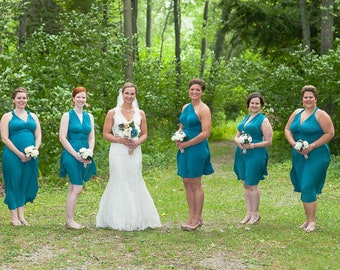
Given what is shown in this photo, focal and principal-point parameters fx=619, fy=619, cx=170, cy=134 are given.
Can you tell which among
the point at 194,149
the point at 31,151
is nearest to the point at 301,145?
the point at 194,149

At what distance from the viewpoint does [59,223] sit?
10.1 m

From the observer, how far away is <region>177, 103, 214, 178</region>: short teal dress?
9273 mm

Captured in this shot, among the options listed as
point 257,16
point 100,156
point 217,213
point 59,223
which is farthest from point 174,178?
point 257,16

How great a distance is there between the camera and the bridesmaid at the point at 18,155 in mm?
9555

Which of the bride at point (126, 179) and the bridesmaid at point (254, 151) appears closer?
the bride at point (126, 179)

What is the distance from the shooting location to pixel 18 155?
31.1 ft

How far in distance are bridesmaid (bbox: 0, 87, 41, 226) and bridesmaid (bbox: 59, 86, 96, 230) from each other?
593 mm

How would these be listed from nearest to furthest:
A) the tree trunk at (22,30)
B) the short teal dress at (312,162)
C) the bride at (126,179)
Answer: the short teal dress at (312,162) < the bride at (126,179) < the tree trunk at (22,30)

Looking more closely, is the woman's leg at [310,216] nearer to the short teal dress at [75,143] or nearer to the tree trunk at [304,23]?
the short teal dress at [75,143]

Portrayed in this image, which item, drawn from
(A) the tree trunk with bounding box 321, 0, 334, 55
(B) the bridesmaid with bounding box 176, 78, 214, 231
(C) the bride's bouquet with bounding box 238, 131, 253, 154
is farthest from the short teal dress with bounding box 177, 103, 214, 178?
(A) the tree trunk with bounding box 321, 0, 334, 55

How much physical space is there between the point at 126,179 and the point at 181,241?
4.61 ft

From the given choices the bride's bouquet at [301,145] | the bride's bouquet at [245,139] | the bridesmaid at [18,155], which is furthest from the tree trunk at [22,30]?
the bride's bouquet at [301,145]

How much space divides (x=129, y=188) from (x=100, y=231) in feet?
2.54

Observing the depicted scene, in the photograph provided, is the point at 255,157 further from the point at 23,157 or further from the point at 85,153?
the point at 23,157
